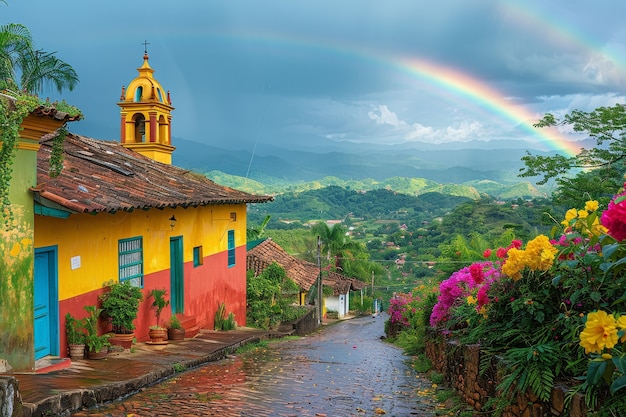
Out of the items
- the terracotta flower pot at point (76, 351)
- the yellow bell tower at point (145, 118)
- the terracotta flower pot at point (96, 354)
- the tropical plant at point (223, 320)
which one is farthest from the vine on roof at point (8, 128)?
the yellow bell tower at point (145, 118)

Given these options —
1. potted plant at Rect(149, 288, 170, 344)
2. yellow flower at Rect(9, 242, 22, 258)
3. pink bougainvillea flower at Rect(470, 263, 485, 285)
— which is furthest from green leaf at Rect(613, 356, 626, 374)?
potted plant at Rect(149, 288, 170, 344)

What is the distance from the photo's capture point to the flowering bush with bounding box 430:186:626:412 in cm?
392

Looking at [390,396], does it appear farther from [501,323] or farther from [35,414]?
[35,414]

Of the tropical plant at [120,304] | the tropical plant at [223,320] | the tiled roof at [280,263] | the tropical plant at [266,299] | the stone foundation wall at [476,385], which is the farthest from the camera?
the tiled roof at [280,263]

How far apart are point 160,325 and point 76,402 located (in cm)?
726

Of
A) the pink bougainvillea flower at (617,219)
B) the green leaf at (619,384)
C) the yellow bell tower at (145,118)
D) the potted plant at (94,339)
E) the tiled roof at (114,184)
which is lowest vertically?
the potted plant at (94,339)

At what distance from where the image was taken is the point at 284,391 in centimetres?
891

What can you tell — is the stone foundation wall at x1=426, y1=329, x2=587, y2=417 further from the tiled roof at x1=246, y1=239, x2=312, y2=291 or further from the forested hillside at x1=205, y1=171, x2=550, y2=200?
the forested hillside at x1=205, y1=171, x2=550, y2=200

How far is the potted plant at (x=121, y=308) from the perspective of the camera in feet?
37.5

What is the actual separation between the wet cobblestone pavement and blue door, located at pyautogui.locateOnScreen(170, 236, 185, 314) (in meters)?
3.38

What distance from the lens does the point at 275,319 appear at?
84.1ft

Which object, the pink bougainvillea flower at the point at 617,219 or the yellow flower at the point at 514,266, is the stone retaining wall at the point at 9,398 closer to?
the yellow flower at the point at 514,266

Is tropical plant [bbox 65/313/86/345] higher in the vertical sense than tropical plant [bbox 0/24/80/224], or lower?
lower

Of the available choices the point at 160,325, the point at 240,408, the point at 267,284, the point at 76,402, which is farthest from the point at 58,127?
the point at 267,284
